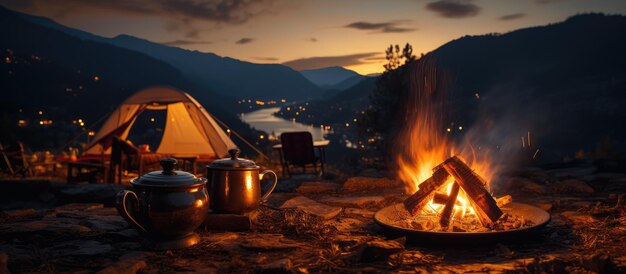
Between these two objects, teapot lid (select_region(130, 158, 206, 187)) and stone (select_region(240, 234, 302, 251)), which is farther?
stone (select_region(240, 234, 302, 251))

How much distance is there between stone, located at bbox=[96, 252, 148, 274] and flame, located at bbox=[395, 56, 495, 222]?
239cm

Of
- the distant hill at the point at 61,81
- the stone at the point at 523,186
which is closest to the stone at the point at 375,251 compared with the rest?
the stone at the point at 523,186

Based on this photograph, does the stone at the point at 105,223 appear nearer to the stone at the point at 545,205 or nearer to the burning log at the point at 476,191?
the burning log at the point at 476,191

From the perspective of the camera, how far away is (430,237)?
2.92 metres

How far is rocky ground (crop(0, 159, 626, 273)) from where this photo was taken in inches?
93.3

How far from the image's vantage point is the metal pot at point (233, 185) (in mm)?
3236

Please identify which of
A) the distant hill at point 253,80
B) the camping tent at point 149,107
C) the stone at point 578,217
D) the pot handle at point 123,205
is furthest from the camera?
the distant hill at point 253,80

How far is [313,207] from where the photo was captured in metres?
4.25

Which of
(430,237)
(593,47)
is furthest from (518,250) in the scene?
(593,47)

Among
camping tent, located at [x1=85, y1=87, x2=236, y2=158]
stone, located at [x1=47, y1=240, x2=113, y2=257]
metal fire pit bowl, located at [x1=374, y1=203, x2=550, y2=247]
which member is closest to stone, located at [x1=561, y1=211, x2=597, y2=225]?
metal fire pit bowl, located at [x1=374, y1=203, x2=550, y2=247]

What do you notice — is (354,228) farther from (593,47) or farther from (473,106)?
(593,47)

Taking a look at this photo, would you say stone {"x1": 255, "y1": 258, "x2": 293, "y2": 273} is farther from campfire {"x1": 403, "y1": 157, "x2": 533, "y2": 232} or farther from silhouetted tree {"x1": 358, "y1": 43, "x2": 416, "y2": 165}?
silhouetted tree {"x1": 358, "y1": 43, "x2": 416, "y2": 165}

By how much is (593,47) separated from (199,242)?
6926cm

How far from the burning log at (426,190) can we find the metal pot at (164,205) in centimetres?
168
